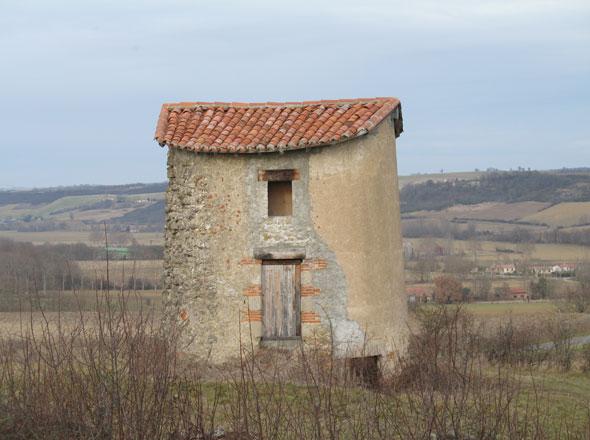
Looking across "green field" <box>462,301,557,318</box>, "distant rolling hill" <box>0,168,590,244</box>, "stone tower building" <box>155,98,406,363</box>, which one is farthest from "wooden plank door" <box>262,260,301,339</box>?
"distant rolling hill" <box>0,168,590,244</box>

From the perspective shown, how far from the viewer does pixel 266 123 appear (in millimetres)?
16719

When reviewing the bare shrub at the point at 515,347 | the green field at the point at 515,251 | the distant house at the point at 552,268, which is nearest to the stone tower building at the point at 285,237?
the bare shrub at the point at 515,347

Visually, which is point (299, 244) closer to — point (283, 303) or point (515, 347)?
point (283, 303)

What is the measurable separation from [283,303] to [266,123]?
3.41m

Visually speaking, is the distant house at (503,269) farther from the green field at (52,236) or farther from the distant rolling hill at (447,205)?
the green field at (52,236)

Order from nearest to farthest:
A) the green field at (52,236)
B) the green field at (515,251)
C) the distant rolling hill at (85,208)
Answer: the green field at (515,251) → the green field at (52,236) → the distant rolling hill at (85,208)

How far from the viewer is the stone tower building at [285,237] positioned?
626 inches

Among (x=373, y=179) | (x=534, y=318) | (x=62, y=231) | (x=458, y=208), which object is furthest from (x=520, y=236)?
(x=373, y=179)

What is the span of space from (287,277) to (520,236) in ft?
278

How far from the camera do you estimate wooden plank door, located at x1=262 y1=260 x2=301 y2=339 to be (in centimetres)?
1602

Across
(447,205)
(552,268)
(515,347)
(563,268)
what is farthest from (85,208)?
(515,347)

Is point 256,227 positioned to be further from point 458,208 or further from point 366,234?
point 458,208

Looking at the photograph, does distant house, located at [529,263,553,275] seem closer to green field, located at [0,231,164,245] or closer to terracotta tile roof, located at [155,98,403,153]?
green field, located at [0,231,164,245]

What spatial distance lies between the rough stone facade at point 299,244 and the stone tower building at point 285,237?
0.7 inches
